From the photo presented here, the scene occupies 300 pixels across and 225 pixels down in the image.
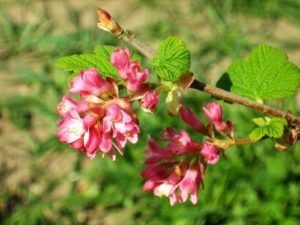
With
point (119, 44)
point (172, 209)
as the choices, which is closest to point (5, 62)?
point (119, 44)

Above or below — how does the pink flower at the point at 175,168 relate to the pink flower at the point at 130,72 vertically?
below

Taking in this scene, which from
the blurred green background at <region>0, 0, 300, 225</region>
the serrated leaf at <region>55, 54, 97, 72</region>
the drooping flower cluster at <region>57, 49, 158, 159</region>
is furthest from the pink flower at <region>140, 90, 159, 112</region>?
the blurred green background at <region>0, 0, 300, 225</region>

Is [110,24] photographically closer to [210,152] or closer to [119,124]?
[119,124]

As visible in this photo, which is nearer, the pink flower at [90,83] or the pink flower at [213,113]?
the pink flower at [90,83]

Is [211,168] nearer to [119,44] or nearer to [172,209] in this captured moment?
[172,209]

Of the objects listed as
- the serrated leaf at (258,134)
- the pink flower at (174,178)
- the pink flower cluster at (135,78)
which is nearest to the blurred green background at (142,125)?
the pink flower at (174,178)

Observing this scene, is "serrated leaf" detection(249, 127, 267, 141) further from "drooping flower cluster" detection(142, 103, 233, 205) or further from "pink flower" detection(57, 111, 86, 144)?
"pink flower" detection(57, 111, 86, 144)

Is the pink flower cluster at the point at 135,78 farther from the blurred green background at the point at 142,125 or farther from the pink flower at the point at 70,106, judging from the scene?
the blurred green background at the point at 142,125
